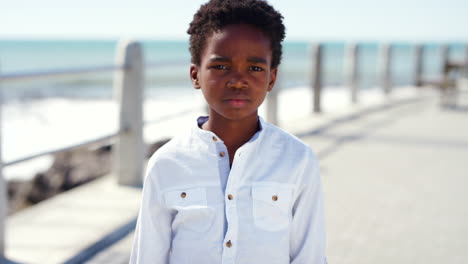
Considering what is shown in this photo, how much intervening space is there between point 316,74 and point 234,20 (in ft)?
24.1

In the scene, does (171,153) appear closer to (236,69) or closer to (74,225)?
(236,69)

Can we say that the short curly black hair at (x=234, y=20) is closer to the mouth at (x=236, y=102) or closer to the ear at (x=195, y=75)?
the ear at (x=195, y=75)

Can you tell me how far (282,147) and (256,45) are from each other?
1.12 feet

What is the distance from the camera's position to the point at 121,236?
347 cm

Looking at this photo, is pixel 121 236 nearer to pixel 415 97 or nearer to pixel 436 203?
pixel 436 203

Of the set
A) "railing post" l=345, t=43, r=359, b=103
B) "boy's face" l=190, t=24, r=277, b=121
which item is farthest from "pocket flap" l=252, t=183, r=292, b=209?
"railing post" l=345, t=43, r=359, b=103

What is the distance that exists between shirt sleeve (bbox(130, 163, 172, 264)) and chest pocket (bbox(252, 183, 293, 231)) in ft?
0.94

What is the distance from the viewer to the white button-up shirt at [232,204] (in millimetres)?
1617

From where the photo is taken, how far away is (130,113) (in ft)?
14.4

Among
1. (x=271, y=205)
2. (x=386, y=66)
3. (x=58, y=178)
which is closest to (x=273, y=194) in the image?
(x=271, y=205)

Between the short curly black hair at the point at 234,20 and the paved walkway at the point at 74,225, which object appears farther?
the paved walkway at the point at 74,225

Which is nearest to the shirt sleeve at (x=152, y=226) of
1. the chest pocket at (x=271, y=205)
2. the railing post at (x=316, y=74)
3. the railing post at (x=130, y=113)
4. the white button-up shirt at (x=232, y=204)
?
the white button-up shirt at (x=232, y=204)

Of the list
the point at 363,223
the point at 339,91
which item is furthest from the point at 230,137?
the point at 339,91

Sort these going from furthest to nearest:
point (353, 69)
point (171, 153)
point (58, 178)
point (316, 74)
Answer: point (353, 69), point (316, 74), point (58, 178), point (171, 153)
